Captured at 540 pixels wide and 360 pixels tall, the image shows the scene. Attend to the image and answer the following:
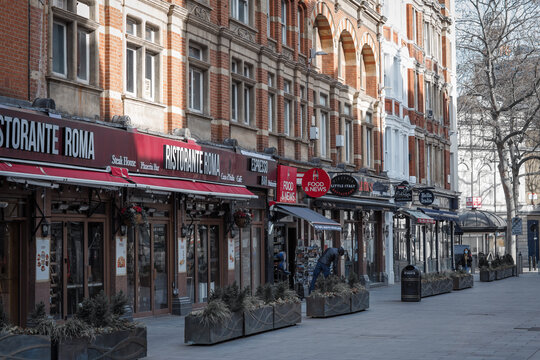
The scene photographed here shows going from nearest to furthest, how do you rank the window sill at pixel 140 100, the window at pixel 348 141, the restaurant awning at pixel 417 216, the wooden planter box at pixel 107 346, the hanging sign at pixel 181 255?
1. the wooden planter box at pixel 107 346
2. the window sill at pixel 140 100
3. the hanging sign at pixel 181 255
4. the window at pixel 348 141
5. the restaurant awning at pixel 417 216

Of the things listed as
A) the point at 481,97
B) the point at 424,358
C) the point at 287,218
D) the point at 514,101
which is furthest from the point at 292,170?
the point at 481,97

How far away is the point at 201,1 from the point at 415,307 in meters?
10.3

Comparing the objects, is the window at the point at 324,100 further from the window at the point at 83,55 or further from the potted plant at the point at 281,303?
the potted plant at the point at 281,303

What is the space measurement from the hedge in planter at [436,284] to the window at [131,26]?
13.0 metres

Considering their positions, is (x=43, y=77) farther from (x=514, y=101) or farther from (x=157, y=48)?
(x=514, y=101)

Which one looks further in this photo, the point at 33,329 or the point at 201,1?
the point at 201,1

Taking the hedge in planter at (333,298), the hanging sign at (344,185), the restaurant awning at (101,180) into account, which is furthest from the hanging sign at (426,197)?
the hedge in planter at (333,298)

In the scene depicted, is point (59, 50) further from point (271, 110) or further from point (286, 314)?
point (271, 110)

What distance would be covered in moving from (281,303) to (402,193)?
21427 mm

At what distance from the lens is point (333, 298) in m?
20.5

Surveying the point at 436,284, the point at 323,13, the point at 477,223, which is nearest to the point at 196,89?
the point at 323,13

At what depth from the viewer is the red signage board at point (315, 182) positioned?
2888cm

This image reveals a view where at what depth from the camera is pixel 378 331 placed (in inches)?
689

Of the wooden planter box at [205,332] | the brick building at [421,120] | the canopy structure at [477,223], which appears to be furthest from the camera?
the canopy structure at [477,223]
